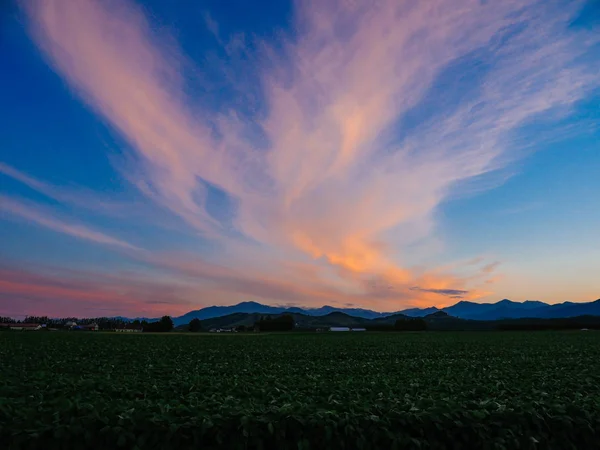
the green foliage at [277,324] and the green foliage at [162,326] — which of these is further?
the green foliage at [277,324]

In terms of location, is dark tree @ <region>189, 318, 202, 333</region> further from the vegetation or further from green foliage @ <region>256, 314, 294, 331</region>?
green foliage @ <region>256, 314, 294, 331</region>

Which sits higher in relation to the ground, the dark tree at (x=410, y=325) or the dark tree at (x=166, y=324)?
the dark tree at (x=166, y=324)

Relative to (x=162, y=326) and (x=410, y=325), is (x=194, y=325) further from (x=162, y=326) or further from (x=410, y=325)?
(x=410, y=325)

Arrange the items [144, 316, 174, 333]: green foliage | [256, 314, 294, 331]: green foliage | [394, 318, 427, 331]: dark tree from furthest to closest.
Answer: [256, 314, 294, 331]: green foliage, [144, 316, 174, 333]: green foliage, [394, 318, 427, 331]: dark tree

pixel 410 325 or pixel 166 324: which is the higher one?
pixel 166 324

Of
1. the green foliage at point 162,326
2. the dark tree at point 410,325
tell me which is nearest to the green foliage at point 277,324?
the green foliage at point 162,326

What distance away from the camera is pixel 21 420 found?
8.77m

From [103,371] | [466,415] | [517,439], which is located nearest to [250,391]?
[466,415]

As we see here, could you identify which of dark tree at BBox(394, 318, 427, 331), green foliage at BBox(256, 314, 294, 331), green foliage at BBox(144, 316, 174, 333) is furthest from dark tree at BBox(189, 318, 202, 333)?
dark tree at BBox(394, 318, 427, 331)

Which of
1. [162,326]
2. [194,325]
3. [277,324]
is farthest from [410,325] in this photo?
[162,326]

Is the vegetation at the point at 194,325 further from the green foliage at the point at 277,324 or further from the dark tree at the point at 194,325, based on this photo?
the green foliage at the point at 277,324

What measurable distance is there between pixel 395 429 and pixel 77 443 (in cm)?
643

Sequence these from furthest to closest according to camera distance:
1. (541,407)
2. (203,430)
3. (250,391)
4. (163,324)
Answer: (163,324) → (250,391) → (541,407) → (203,430)

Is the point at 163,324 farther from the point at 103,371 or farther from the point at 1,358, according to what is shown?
the point at 103,371
